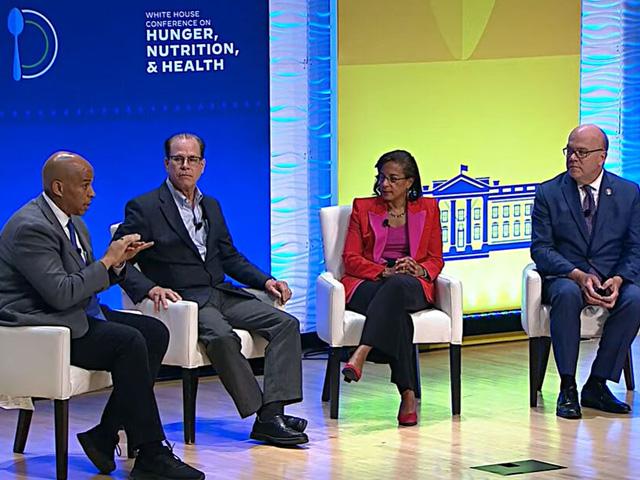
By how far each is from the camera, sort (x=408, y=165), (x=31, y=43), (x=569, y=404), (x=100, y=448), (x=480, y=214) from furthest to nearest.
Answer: (x=480, y=214), (x=31, y=43), (x=408, y=165), (x=569, y=404), (x=100, y=448)

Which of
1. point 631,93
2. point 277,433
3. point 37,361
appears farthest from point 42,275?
point 631,93

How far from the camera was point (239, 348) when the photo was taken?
6.02 meters

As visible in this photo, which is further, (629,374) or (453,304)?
(629,374)

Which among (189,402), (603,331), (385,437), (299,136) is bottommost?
(385,437)

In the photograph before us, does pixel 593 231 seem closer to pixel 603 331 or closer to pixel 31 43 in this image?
pixel 603 331

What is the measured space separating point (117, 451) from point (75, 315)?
2.49 ft

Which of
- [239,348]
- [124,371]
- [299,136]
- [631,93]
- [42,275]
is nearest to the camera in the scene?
[42,275]

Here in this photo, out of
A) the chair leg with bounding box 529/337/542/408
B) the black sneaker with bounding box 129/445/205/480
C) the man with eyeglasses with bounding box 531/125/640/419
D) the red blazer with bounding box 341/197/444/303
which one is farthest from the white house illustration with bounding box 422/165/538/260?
the black sneaker with bounding box 129/445/205/480

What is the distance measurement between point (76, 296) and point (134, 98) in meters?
2.19

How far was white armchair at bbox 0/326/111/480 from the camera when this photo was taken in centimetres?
534

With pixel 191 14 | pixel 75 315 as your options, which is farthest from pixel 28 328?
pixel 191 14

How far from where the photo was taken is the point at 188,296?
6246mm

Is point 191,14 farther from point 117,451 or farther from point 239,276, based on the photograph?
point 117,451

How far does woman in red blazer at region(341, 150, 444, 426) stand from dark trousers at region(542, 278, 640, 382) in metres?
0.60
